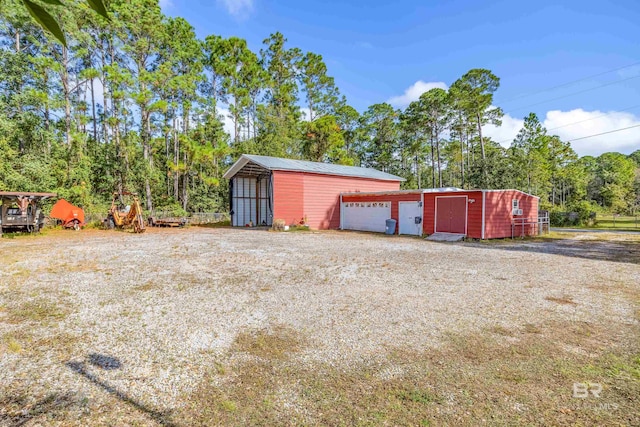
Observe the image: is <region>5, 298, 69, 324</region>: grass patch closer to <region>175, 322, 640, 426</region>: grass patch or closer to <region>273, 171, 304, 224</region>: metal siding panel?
<region>175, 322, 640, 426</region>: grass patch

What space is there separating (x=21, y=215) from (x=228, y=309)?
14101 mm

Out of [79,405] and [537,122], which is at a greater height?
[537,122]

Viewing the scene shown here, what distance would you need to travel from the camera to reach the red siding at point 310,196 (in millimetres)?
17420

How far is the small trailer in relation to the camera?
1323 cm

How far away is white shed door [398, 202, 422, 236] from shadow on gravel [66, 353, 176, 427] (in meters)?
13.7

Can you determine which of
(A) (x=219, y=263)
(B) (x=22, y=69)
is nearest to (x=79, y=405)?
(A) (x=219, y=263)

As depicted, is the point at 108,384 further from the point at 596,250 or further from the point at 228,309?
the point at 596,250

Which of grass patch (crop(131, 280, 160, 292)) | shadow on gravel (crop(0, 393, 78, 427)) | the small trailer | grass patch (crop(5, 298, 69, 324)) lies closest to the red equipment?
the small trailer

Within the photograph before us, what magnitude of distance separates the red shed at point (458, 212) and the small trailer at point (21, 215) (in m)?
15.1

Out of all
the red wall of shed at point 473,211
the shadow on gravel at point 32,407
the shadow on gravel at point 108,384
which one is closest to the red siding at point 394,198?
the red wall of shed at point 473,211

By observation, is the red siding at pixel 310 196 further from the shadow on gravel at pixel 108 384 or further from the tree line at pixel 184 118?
the shadow on gravel at pixel 108 384

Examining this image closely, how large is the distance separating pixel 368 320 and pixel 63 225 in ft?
58.3

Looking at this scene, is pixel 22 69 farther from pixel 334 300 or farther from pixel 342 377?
pixel 342 377

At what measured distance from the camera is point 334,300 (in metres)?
5.28
